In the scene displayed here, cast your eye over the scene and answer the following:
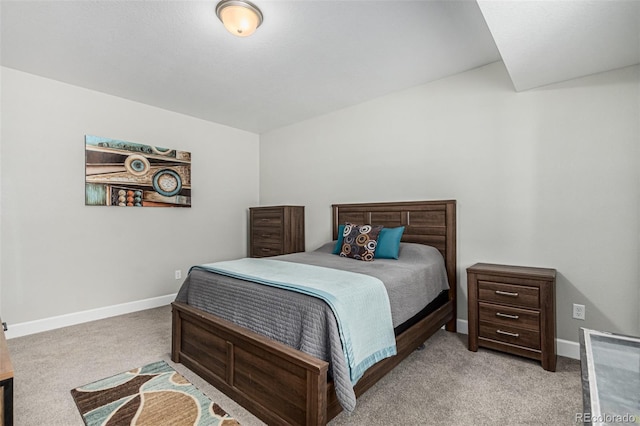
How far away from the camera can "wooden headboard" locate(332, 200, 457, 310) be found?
300 centimetres

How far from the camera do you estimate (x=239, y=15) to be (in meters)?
2.00

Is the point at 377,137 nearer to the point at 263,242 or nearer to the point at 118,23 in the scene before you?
the point at 263,242

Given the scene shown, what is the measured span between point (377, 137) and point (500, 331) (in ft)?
7.54

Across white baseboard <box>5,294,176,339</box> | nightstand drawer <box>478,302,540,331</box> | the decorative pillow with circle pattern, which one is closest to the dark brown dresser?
the decorative pillow with circle pattern

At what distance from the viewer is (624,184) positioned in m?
2.27

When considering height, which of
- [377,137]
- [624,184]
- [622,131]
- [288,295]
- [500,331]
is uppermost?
[377,137]

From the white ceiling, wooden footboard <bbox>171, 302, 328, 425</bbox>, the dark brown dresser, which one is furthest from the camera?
the dark brown dresser

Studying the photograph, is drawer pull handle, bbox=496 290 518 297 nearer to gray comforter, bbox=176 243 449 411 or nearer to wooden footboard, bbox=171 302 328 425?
gray comforter, bbox=176 243 449 411

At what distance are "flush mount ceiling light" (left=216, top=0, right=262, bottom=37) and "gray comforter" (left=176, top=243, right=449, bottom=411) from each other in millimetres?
1689

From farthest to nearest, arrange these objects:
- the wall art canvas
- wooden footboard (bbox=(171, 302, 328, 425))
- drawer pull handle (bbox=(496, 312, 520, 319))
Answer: the wall art canvas → drawer pull handle (bbox=(496, 312, 520, 319)) → wooden footboard (bbox=(171, 302, 328, 425))

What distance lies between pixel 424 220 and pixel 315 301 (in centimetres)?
195

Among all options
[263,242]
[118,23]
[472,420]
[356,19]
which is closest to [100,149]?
[118,23]

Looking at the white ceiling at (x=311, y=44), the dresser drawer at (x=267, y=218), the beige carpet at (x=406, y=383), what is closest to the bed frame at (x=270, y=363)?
the beige carpet at (x=406, y=383)

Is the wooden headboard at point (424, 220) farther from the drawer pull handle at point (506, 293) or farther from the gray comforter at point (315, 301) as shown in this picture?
the drawer pull handle at point (506, 293)
